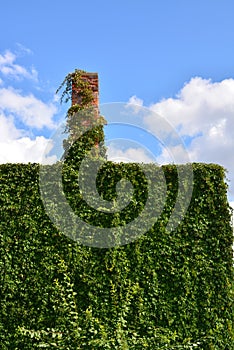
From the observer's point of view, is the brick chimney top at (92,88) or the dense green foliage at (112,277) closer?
the dense green foliage at (112,277)

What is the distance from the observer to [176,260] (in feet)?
21.7

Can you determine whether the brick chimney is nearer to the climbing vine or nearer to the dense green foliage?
the climbing vine

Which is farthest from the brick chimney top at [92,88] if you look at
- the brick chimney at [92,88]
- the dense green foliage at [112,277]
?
the dense green foliage at [112,277]

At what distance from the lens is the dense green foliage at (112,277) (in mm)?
6242

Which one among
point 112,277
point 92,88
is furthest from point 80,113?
point 112,277

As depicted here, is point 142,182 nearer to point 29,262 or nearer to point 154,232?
point 154,232

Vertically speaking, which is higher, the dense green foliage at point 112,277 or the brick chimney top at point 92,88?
the brick chimney top at point 92,88

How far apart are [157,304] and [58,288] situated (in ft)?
4.72

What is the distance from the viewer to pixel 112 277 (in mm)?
6430

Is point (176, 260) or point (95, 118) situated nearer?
point (176, 260)

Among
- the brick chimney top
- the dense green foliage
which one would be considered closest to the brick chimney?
the brick chimney top

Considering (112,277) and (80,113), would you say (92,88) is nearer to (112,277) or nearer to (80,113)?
(80,113)

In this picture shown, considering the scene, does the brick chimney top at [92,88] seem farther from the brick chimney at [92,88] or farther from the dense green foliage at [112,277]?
the dense green foliage at [112,277]

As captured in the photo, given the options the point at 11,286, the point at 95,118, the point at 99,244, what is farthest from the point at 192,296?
the point at 95,118
